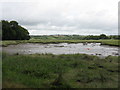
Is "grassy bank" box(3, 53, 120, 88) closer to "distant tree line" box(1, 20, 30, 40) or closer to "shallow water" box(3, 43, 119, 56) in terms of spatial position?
"shallow water" box(3, 43, 119, 56)

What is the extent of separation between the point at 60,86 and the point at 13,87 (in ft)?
8.73

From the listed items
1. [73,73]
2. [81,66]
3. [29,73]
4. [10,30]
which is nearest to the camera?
[29,73]

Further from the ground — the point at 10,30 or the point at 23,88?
the point at 10,30

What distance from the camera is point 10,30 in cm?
7094

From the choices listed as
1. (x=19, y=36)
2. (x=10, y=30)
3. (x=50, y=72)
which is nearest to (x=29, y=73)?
(x=50, y=72)

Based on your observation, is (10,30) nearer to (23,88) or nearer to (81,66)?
(81,66)

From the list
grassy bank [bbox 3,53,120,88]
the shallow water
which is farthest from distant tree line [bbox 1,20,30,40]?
grassy bank [bbox 3,53,120,88]

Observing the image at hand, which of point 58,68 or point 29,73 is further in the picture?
point 58,68

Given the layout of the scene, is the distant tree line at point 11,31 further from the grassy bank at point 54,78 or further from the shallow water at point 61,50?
the grassy bank at point 54,78

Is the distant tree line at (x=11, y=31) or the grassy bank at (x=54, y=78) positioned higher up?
the distant tree line at (x=11, y=31)

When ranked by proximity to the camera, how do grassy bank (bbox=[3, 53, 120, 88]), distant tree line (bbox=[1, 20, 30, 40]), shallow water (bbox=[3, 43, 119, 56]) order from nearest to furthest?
grassy bank (bbox=[3, 53, 120, 88]), shallow water (bbox=[3, 43, 119, 56]), distant tree line (bbox=[1, 20, 30, 40])

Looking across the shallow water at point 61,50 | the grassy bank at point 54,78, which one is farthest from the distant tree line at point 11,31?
the grassy bank at point 54,78

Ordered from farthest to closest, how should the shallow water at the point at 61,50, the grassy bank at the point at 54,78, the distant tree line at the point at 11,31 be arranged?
the distant tree line at the point at 11,31 → the shallow water at the point at 61,50 → the grassy bank at the point at 54,78

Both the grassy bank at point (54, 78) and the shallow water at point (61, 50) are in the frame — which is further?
the shallow water at point (61, 50)
